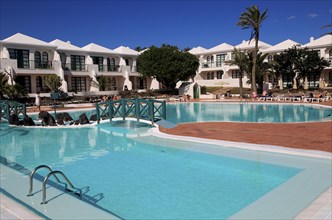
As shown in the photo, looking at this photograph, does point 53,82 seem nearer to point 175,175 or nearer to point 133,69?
point 133,69

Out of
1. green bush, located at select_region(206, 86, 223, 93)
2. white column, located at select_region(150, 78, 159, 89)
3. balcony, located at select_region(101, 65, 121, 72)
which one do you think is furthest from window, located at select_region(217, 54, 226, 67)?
balcony, located at select_region(101, 65, 121, 72)

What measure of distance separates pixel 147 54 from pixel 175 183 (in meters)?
37.3

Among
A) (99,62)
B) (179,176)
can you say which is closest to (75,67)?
(99,62)

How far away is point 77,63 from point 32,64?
21.7 ft

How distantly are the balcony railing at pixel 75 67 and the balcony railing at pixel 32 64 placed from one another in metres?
2.22

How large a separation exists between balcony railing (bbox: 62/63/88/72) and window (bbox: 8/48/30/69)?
4300mm

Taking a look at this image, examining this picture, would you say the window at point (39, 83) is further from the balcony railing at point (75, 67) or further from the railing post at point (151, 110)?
the railing post at point (151, 110)

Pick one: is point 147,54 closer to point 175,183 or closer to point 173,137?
point 173,137

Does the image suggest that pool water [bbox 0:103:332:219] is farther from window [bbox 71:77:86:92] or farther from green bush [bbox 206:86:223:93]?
green bush [bbox 206:86:223:93]

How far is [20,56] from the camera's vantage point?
33594 mm

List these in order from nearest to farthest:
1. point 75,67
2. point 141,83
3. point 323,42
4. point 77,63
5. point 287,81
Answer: point 75,67
point 77,63
point 323,42
point 287,81
point 141,83

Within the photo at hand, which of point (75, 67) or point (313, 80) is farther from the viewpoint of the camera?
point (313, 80)

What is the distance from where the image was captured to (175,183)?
703 cm

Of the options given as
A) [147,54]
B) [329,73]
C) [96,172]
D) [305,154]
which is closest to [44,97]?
[147,54]
